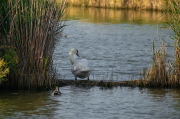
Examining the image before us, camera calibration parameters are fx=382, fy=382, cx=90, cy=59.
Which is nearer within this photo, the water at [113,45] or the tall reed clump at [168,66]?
the tall reed clump at [168,66]

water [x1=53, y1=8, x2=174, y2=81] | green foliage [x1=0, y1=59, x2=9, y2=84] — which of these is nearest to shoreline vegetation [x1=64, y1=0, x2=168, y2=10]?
water [x1=53, y1=8, x2=174, y2=81]

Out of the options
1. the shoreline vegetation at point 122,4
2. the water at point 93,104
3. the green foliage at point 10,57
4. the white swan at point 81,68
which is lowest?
the water at point 93,104

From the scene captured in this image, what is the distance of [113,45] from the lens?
2164cm

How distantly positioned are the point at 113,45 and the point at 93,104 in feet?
43.1

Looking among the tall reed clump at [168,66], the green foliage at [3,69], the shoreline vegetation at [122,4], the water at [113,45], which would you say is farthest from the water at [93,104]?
the shoreline vegetation at [122,4]

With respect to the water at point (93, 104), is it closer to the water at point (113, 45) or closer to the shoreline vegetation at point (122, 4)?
the water at point (113, 45)

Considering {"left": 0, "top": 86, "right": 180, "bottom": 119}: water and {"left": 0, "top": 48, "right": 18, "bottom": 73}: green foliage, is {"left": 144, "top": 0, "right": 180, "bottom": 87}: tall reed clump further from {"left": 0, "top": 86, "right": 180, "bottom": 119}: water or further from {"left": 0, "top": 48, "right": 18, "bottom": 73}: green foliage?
{"left": 0, "top": 48, "right": 18, "bottom": 73}: green foliage

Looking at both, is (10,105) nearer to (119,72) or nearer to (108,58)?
(119,72)

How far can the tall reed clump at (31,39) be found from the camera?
941 centimetres

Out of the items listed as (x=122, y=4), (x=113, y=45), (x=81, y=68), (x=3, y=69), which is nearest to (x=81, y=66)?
(x=81, y=68)

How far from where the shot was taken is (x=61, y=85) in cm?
1055

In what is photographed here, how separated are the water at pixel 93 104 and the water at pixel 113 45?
0.95 metres

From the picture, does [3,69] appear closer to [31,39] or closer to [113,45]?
[31,39]

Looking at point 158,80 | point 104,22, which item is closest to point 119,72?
point 158,80
